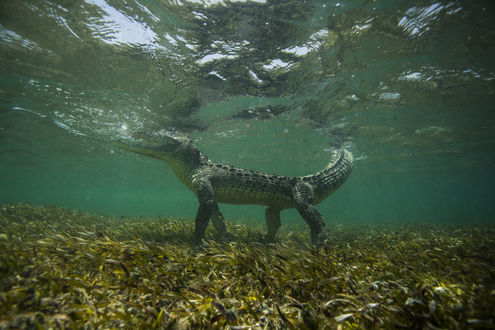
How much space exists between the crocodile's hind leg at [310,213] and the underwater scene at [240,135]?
2.0 inches

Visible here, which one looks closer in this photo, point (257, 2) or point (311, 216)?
point (311, 216)

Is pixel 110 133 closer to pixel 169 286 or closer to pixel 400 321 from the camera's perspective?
pixel 169 286

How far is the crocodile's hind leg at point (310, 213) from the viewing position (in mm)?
5204

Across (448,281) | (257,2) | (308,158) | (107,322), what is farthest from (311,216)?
(308,158)

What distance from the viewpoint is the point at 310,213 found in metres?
5.43

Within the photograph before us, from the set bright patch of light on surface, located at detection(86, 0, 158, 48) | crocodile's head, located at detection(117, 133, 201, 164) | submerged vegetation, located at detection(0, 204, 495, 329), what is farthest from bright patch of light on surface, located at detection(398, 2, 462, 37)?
bright patch of light on surface, located at detection(86, 0, 158, 48)

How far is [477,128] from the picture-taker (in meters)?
16.6

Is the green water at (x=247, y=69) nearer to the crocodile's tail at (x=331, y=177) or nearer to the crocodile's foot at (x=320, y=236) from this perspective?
the crocodile's tail at (x=331, y=177)

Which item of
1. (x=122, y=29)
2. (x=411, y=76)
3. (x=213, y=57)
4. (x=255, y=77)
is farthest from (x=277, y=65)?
(x=411, y=76)

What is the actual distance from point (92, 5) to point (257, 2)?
4.74 metres

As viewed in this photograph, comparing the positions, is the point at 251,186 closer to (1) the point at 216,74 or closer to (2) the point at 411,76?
(1) the point at 216,74

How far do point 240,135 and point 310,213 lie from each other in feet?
38.5

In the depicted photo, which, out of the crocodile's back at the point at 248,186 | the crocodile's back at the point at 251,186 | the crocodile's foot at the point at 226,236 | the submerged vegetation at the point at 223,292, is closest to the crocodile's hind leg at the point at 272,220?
the crocodile's back at the point at 251,186

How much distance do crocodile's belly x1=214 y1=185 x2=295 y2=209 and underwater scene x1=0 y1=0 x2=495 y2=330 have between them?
0.19 feet
